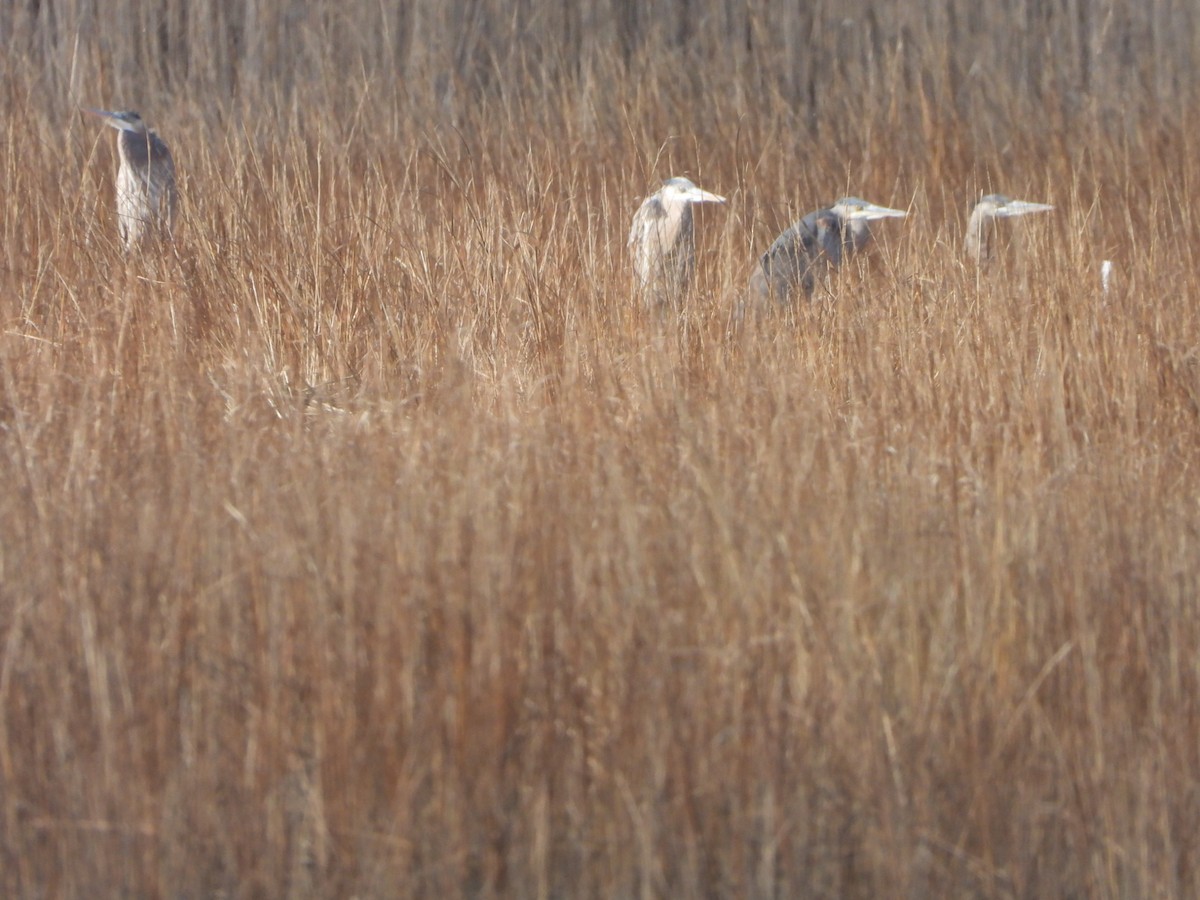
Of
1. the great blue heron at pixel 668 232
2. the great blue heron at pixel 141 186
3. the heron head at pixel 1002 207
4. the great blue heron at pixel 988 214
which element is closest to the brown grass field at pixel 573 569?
the great blue heron at pixel 141 186

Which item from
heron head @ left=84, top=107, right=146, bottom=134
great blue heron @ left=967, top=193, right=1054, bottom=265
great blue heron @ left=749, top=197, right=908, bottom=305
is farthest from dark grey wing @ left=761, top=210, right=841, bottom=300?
heron head @ left=84, top=107, right=146, bottom=134

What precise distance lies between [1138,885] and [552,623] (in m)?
0.81

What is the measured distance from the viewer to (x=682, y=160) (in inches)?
227

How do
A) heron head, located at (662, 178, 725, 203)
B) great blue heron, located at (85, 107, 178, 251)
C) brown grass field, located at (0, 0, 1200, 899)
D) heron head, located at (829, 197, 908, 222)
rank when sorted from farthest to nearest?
heron head, located at (829, 197, 908, 222) < heron head, located at (662, 178, 725, 203) < great blue heron, located at (85, 107, 178, 251) < brown grass field, located at (0, 0, 1200, 899)

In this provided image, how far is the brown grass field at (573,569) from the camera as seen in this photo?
1.74 m

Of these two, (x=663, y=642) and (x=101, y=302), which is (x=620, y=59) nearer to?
(x=101, y=302)

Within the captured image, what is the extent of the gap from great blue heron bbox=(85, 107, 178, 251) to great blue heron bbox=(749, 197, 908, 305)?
173cm

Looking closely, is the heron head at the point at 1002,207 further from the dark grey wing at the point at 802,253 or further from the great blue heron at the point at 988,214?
the dark grey wing at the point at 802,253

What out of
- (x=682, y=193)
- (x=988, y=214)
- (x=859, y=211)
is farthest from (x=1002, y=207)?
(x=682, y=193)

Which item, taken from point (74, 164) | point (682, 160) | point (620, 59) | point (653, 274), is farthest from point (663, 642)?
point (620, 59)

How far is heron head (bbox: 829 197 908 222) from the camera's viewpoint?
473cm

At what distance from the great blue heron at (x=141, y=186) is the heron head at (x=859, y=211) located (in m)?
2.11

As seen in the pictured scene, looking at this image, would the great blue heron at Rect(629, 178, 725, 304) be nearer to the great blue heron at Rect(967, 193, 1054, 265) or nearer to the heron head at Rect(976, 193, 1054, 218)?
the great blue heron at Rect(967, 193, 1054, 265)

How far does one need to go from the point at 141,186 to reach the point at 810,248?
6.83 feet
